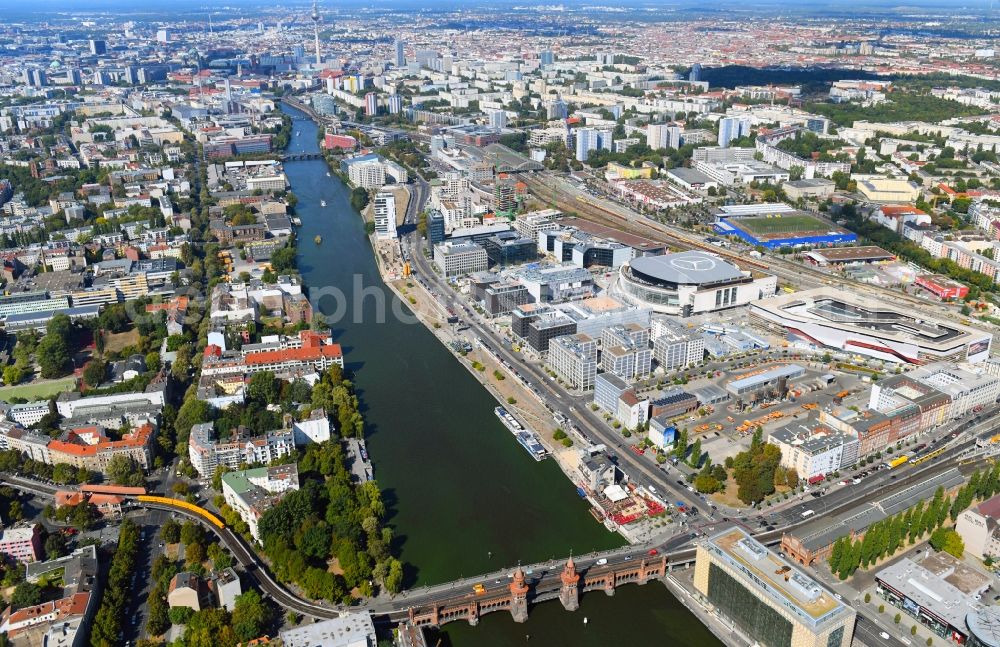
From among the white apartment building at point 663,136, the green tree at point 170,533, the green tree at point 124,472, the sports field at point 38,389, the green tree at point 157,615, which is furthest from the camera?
the white apartment building at point 663,136

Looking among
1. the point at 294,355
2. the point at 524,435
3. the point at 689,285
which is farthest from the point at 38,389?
the point at 689,285

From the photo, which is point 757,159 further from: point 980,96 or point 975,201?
point 980,96

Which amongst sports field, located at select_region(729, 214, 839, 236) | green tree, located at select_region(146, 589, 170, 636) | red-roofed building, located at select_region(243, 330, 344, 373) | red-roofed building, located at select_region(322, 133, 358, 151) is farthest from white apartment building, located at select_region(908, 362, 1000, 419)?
red-roofed building, located at select_region(322, 133, 358, 151)

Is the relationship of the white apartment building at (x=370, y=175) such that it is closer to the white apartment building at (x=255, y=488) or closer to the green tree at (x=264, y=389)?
the green tree at (x=264, y=389)

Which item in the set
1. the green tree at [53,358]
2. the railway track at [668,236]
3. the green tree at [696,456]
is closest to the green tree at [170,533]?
the green tree at [53,358]

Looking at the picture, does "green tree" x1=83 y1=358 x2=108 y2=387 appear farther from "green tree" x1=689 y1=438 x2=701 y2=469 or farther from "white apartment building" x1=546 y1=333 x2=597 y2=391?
"green tree" x1=689 y1=438 x2=701 y2=469

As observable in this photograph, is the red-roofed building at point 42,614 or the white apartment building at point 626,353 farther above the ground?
the white apartment building at point 626,353
